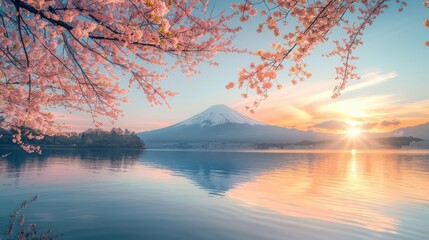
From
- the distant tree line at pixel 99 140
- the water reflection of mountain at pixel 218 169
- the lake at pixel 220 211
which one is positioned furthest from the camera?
the distant tree line at pixel 99 140

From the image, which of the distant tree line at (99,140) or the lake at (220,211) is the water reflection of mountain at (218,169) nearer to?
the lake at (220,211)

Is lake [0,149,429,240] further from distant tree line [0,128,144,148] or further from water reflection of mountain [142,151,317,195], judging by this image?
distant tree line [0,128,144,148]

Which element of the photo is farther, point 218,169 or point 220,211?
point 218,169

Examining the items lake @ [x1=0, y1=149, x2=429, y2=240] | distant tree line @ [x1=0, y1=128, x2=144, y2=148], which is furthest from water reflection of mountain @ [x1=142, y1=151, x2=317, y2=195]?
distant tree line @ [x1=0, y1=128, x2=144, y2=148]

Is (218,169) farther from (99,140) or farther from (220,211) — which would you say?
(99,140)

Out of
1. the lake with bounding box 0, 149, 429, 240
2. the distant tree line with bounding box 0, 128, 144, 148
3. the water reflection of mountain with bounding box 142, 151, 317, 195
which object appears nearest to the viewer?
the lake with bounding box 0, 149, 429, 240

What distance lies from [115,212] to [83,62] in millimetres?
6775

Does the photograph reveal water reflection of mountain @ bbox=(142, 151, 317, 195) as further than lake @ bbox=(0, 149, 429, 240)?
Yes

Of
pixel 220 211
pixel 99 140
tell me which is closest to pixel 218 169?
pixel 220 211

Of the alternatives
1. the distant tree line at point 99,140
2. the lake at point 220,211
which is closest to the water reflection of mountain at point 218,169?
the lake at point 220,211

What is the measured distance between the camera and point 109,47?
15.6 ft

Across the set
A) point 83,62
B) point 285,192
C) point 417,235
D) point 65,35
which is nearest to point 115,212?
point 83,62

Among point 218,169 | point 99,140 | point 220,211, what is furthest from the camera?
point 99,140

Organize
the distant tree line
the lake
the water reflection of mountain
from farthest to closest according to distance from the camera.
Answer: the distant tree line, the water reflection of mountain, the lake
